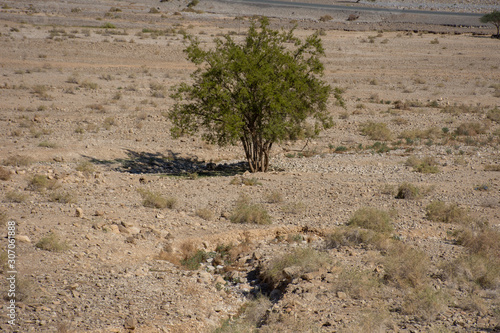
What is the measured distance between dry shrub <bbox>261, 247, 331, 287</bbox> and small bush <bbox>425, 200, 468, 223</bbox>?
3734 mm

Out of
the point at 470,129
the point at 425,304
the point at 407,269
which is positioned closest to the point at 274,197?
the point at 407,269

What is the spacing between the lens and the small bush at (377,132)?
19828 millimetres

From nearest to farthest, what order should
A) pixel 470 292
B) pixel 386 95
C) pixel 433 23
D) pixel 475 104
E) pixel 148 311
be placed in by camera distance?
pixel 148 311 → pixel 470 292 → pixel 475 104 → pixel 386 95 → pixel 433 23

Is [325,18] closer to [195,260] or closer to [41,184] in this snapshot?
[41,184]

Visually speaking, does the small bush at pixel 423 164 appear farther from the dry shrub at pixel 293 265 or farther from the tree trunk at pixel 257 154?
the dry shrub at pixel 293 265

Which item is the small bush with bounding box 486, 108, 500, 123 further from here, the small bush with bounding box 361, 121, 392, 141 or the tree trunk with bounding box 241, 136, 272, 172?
the tree trunk with bounding box 241, 136, 272, 172

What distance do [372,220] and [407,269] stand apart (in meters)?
2.25

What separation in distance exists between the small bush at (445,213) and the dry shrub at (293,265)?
3.73m

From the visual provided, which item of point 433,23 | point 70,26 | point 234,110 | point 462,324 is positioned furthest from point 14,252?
point 433,23

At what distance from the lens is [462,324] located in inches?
260

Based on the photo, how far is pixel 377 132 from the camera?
19875 mm

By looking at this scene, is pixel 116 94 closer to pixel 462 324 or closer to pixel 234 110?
pixel 234 110

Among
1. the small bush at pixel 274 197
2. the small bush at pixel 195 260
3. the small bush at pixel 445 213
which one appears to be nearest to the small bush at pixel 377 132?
the small bush at pixel 445 213

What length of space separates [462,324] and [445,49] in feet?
135
